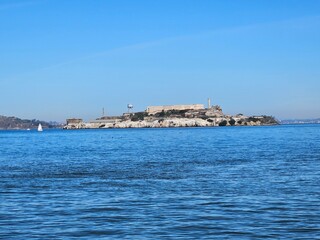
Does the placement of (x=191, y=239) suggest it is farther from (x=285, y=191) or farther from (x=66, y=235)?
(x=285, y=191)

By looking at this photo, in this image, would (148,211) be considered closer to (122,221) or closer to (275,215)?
(122,221)

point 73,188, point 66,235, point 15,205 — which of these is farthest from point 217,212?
point 73,188

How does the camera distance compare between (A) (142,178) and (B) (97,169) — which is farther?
(B) (97,169)

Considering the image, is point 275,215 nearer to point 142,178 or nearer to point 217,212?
point 217,212

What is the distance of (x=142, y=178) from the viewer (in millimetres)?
34031

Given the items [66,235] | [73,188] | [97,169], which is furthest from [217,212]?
[97,169]

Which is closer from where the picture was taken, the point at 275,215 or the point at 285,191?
the point at 275,215

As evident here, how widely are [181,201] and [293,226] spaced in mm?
6335

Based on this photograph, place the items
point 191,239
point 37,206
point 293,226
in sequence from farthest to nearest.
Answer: point 37,206
point 293,226
point 191,239

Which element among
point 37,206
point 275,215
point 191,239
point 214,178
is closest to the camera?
point 191,239

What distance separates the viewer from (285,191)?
2661 cm

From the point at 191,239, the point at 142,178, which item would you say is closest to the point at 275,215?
the point at 191,239

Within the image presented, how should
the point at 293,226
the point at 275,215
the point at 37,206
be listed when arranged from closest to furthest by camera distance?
the point at 293,226 < the point at 275,215 < the point at 37,206

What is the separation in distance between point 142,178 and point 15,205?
11424 millimetres
